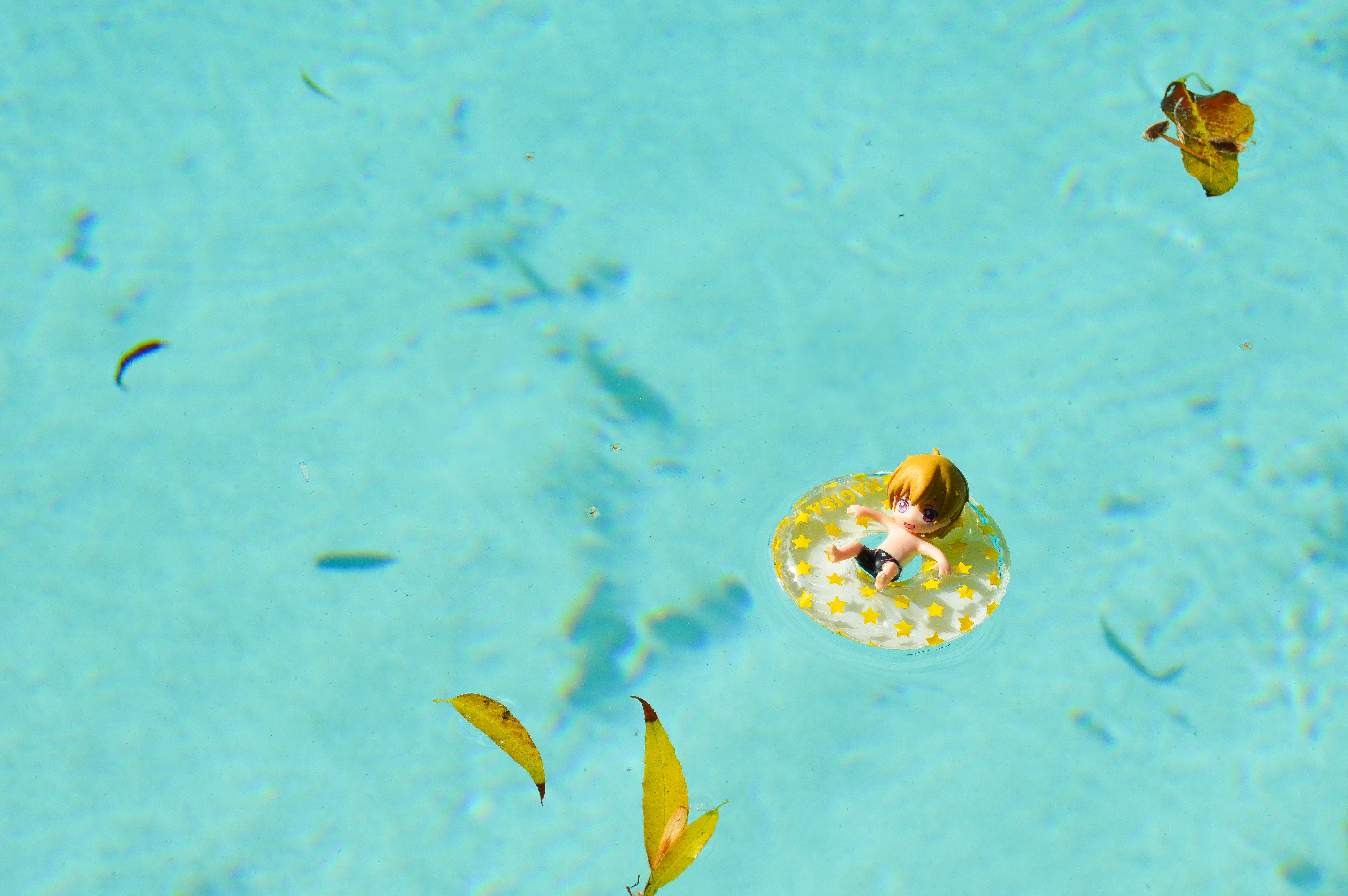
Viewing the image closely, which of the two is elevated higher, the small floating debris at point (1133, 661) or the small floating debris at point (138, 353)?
the small floating debris at point (1133, 661)

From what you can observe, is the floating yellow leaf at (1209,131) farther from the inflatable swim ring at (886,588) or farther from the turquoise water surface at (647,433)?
the inflatable swim ring at (886,588)

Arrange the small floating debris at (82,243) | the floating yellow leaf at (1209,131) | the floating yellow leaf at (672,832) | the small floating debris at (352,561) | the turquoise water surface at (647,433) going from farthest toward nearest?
1. the floating yellow leaf at (1209,131)
2. the small floating debris at (82,243)
3. the small floating debris at (352,561)
4. the turquoise water surface at (647,433)
5. the floating yellow leaf at (672,832)

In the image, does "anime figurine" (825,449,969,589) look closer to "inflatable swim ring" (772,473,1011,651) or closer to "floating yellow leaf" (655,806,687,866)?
"inflatable swim ring" (772,473,1011,651)

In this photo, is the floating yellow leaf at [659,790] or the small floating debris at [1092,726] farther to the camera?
the small floating debris at [1092,726]

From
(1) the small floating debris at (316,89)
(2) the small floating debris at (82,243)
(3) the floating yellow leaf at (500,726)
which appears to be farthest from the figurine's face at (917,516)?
(2) the small floating debris at (82,243)

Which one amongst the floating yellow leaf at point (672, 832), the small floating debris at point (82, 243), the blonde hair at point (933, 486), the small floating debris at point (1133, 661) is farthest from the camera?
the small floating debris at point (82, 243)

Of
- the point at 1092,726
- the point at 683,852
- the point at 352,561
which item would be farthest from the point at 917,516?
the point at 352,561

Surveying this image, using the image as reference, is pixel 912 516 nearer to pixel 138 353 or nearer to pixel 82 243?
pixel 138 353

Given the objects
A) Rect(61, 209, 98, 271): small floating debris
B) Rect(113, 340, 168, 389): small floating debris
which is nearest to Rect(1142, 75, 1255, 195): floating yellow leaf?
Rect(113, 340, 168, 389): small floating debris
